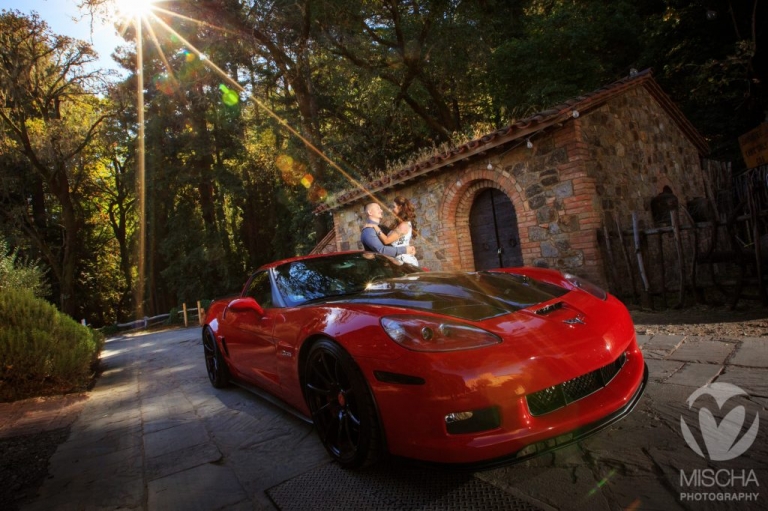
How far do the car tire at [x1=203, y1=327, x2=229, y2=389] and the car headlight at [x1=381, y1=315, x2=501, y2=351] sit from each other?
2.92 m

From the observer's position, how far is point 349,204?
11.8 meters

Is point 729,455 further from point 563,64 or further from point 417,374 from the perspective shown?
point 563,64

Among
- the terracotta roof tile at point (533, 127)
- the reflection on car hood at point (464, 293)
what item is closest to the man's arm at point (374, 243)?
the reflection on car hood at point (464, 293)

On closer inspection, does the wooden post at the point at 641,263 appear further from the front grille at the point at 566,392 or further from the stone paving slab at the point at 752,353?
the front grille at the point at 566,392

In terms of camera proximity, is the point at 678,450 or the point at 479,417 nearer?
the point at 479,417

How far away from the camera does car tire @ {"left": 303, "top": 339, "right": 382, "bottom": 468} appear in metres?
2.03

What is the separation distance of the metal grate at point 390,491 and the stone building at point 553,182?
5550 mm

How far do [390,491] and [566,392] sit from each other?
95 centimetres

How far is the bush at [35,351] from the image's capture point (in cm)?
473

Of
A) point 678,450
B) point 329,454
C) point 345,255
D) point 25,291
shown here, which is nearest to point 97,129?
point 25,291

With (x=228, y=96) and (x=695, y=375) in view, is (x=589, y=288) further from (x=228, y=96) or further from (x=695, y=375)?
(x=228, y=96)

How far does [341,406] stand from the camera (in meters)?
2.25

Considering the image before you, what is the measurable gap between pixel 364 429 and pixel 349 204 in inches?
396

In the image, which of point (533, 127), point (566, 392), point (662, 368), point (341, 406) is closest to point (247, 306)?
point (341, 406)
